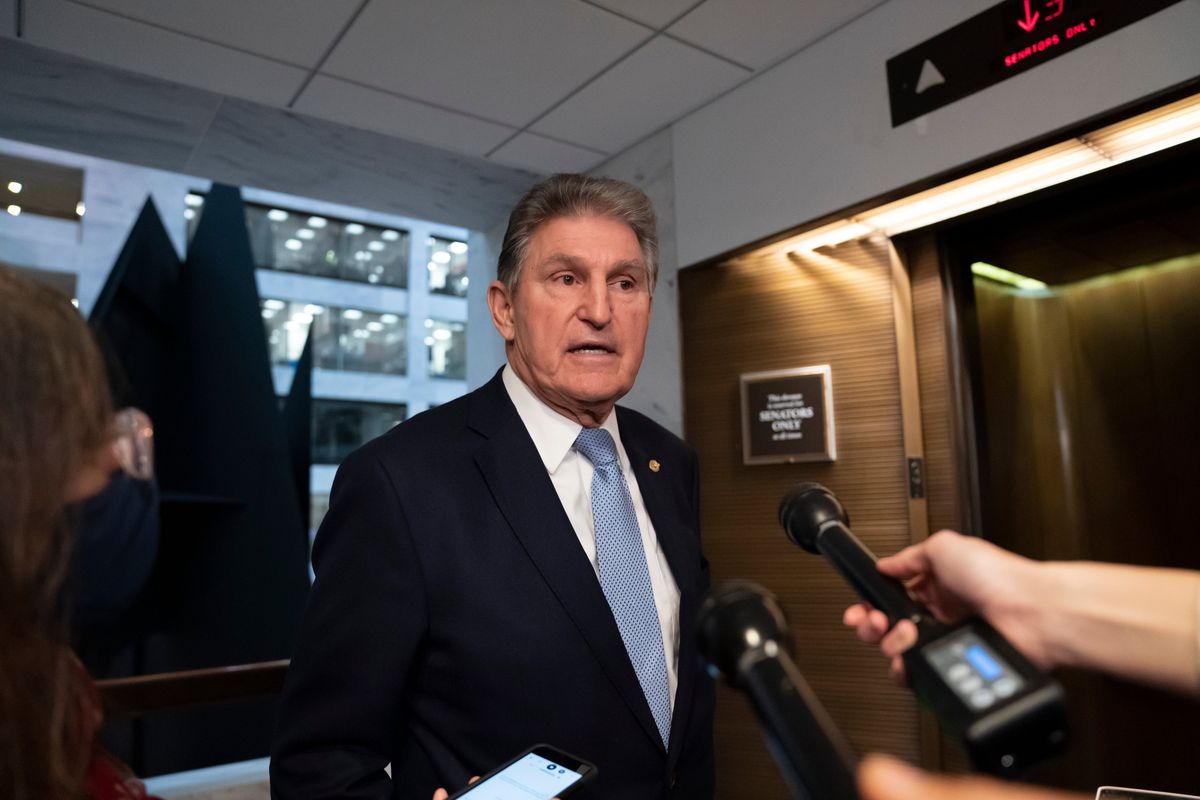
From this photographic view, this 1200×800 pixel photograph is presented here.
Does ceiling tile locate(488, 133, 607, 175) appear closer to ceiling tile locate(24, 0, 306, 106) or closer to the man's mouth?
ceiling tile locate(24, 0, 306, 106)

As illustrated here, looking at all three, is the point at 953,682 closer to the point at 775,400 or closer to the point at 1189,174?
the point at 1189,174

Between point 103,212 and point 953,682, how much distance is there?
539 inches

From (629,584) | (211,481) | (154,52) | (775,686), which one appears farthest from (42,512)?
(211,481)

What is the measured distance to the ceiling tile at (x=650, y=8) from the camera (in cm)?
257

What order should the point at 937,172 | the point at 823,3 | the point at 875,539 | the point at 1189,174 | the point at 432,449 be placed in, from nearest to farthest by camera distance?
1. the point at 432,449
2. the point at 1189,174
3. the point at 937,172
4. the point at 823,3
5. the point at 875,539

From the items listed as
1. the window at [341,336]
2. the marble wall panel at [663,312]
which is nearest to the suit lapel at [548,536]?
the marble wall panel at [663,312]

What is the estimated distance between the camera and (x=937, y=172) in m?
2.37

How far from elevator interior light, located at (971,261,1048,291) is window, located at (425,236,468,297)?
1452 cm

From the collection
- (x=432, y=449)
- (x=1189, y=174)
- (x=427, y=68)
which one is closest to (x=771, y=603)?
(x=432, y=449)

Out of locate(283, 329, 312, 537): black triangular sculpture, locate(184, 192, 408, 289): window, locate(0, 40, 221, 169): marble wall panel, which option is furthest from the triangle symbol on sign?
locate(184, 192, 408, 289): window

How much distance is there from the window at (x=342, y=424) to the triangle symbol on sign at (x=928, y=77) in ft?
44.8

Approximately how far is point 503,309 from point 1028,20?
67.8 inches

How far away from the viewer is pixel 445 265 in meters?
17.2

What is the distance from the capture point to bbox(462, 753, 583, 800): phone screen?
98 cm
